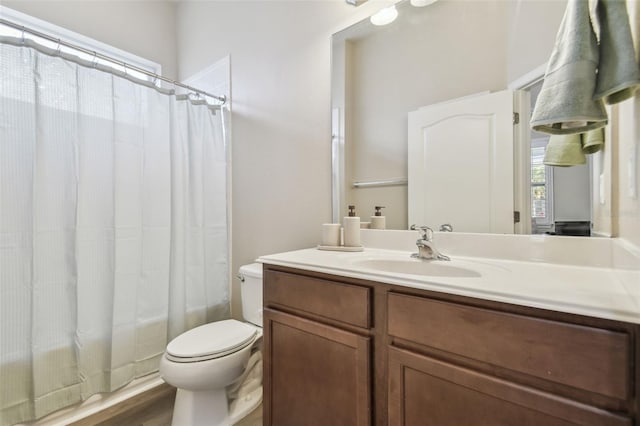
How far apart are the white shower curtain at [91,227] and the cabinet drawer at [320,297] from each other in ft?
3.09

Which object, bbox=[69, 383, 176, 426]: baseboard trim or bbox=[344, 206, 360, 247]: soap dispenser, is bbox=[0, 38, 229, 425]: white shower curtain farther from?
bbox=[344, 206, 360, 247]: soap dispenser

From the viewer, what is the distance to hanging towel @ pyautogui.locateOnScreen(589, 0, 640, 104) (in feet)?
1.72

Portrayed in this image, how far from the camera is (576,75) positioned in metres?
0.58

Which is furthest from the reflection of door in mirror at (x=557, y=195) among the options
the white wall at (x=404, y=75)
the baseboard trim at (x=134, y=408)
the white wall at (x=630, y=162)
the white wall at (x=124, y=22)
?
the white wall at (x=124, y=22)

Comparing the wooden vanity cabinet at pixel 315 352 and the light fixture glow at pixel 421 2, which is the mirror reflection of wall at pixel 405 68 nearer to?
the light fixture glow at pixel 421 2

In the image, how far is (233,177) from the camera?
6.68ft

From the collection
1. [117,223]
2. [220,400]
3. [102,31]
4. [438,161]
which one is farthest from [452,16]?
[102,31]

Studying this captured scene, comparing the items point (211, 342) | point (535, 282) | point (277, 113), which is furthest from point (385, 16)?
point (211, 342)

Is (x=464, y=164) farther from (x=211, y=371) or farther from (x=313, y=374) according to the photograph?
(x=211, y=371)

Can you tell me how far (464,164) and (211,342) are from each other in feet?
4.66

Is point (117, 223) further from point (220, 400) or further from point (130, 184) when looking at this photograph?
point (220, 400)

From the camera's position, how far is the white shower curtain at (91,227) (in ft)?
4.09

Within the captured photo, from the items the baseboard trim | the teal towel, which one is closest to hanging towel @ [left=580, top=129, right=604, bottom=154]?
the teal towel

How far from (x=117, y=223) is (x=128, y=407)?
1003 millimetres
